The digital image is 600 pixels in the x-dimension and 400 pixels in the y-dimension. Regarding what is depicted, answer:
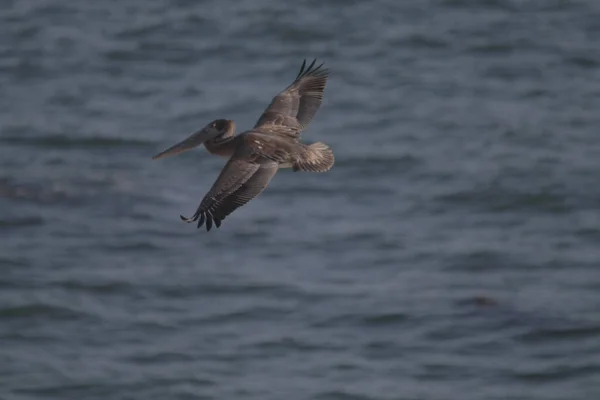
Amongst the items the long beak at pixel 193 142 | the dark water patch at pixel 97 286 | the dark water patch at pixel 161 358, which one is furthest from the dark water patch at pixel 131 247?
the long beak at pixel 193 142

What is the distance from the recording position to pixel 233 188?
23.3ft

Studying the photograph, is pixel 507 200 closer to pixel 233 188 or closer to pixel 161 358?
pixel 161 358

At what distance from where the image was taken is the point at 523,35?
1802cm

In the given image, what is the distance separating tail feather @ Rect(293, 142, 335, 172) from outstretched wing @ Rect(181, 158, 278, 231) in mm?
224

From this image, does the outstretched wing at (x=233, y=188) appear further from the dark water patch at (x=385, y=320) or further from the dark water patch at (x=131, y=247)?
the dark water patch at (x=131, y=247)

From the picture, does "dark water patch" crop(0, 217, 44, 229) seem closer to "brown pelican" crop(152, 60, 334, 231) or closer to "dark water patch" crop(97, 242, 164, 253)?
"dark water patch" crop(97, 242, 164, 253)

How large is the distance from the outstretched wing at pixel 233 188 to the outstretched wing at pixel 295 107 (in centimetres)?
63

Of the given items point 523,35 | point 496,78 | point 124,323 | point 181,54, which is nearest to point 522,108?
point 496,78

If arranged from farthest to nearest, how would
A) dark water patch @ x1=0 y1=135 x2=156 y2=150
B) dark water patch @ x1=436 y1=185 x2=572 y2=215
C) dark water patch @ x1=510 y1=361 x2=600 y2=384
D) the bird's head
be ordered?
dark water patch @ x1=0 y1=135 x2=156 y2=150 < dark water patch @ x1=436 y1=185 x2=572 y2=215 < dark water patch @ x1=510 y1=361 x2=600 y2=384 < the bird's head

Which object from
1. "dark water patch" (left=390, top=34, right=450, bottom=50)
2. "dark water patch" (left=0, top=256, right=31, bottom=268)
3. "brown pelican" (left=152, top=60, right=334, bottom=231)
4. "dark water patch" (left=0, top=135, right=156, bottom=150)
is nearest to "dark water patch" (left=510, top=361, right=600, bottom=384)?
"brown pelican" (left=152, top=60, right=334, bottom=231)

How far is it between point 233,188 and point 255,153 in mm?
→ 298

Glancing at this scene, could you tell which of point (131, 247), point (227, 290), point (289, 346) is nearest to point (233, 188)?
point (289, 346)

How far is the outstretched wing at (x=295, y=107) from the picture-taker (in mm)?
8070

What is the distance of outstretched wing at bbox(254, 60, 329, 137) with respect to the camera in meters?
8.07
